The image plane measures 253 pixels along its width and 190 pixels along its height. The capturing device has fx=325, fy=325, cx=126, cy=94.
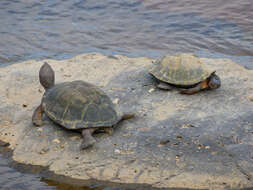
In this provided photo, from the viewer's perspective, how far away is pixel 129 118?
438 cm

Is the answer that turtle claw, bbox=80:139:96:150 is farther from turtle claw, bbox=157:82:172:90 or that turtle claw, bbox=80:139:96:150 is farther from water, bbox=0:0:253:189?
water, bbox=0:0:253:189

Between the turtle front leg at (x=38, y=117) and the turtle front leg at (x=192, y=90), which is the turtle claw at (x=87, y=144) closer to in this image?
the turtle front leg at (x=38, y=117)

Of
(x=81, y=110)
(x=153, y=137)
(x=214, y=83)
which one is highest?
(x=81, y=110)

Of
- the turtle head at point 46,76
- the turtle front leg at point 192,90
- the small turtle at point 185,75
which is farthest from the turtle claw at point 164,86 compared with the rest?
the turtle head at point 46,76

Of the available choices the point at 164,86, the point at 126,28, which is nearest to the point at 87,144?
the point at 164,86

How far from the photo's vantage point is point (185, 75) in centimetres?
522

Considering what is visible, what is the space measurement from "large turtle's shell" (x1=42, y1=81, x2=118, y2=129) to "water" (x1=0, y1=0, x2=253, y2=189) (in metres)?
3.68

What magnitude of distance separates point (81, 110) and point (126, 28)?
6.47m

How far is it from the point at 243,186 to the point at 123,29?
7588 millimetres

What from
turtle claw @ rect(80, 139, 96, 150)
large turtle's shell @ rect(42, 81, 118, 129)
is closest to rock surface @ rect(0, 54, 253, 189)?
turtle claw @ rect(80, 139, 96, 150)

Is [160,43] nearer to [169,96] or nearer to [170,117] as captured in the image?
[169,96]

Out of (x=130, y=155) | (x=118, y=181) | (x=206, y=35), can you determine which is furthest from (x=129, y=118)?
(x=206, y=35)

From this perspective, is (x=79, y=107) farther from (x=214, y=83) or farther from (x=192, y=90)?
(x=214, y=83)

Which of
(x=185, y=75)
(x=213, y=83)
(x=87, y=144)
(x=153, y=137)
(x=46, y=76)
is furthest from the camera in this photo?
(x=185, y=75)
